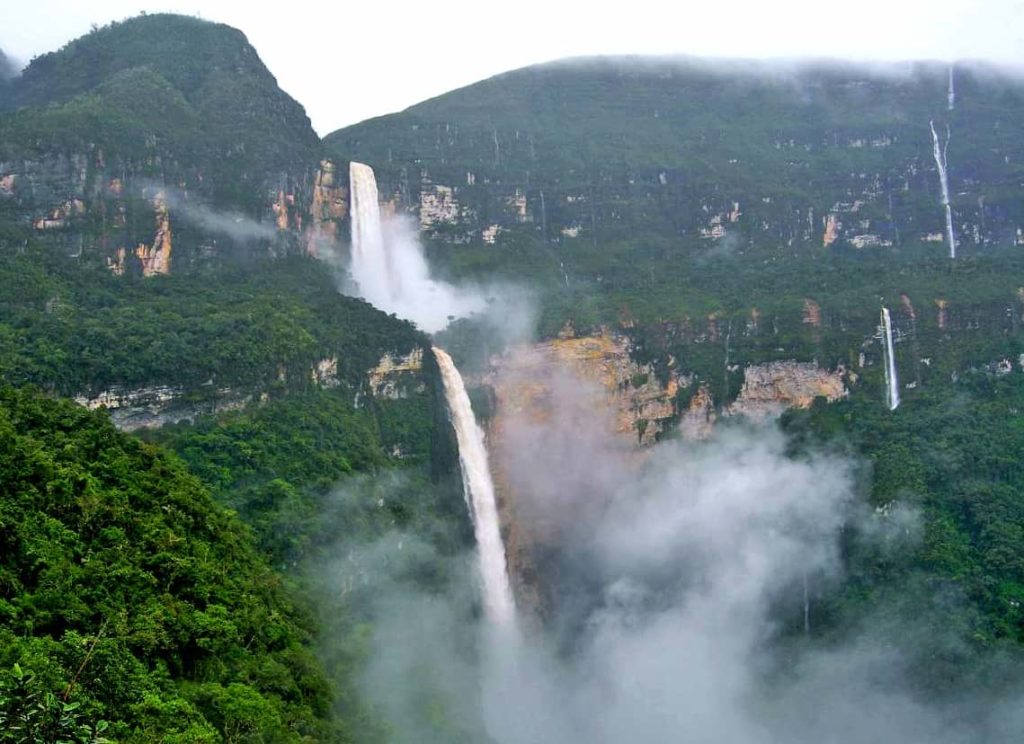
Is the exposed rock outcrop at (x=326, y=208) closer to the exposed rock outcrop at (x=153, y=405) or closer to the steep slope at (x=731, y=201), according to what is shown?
the steep slope at (x=731, y=201)

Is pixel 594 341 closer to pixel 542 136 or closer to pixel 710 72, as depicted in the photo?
pixel 542 136

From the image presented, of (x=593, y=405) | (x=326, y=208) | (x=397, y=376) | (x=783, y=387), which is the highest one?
(x=326, y=208)

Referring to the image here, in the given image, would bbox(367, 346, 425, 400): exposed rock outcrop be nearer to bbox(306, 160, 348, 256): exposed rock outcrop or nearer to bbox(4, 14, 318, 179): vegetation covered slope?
bbox(306, 160, 348, 256): exposed rock outcrop

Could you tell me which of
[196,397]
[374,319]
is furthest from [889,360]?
[196,397]

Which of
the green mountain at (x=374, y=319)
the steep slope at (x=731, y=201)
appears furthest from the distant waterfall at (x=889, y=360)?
the green mountain at (x=374, y=319)

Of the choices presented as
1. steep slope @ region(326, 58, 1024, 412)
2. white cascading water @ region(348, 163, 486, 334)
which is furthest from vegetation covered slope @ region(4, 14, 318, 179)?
steep slope @ region(326, 58, 1024, 412)

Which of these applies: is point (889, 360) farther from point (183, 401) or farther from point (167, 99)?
point (167, 99)

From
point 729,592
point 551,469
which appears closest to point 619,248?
point 551,469
